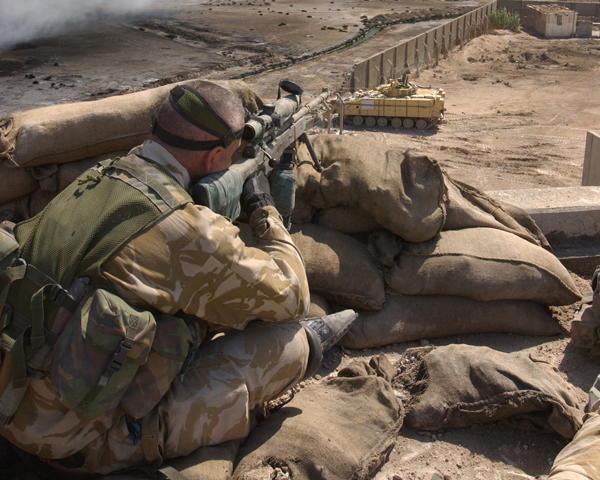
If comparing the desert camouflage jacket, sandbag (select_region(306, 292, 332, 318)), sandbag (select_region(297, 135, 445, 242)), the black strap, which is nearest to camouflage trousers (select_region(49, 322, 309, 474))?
the desert camouflage jacket

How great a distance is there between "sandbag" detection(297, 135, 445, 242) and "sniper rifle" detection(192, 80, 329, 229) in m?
0.16

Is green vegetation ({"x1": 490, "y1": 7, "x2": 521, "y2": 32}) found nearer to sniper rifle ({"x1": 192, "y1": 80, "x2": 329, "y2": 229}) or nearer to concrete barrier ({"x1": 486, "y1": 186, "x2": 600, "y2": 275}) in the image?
concrete barrier ({"x1": 486, "y1": 186, "x2": 600, "y2": 275})

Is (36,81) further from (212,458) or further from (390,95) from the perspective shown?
(212,458)

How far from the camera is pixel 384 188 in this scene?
11.4 feet

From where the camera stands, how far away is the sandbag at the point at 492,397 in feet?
8.40

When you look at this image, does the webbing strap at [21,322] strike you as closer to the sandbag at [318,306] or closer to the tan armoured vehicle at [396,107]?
the sandbag at [318,306]

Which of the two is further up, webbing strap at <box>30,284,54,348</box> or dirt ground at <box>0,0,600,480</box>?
webbing strap at <box>30,284,54,348</box>

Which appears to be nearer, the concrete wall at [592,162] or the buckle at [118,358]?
the buckle at [118,358]

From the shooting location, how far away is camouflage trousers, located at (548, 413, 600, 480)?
1.61m

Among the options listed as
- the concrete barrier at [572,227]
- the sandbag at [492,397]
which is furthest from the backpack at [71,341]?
the concrete barrier at [572,227]

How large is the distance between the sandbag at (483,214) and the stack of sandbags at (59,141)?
4.96ft

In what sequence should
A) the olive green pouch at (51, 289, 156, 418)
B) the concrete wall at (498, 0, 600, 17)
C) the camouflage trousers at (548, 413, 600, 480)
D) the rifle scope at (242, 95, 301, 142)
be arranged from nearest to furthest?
the camouflage trousers at (548, 413, 600, 480), the olive green pouch at (51, 289, 156, 418), the rifle scope at (242, 95, 301, 142), the concrete wall at (498, 0, 600, 17)

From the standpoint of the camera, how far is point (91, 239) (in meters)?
1.84

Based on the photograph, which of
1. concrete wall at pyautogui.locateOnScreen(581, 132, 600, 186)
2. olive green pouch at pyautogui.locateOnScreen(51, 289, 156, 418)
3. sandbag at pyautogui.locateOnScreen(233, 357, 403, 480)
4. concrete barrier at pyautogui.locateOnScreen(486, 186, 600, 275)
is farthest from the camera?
concrete wall at pyautogui.locateOnScreen(581, 132, 600, 186)
